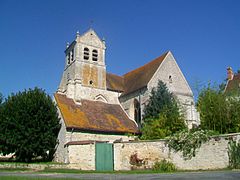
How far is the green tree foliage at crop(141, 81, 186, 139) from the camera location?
2335 centimetres

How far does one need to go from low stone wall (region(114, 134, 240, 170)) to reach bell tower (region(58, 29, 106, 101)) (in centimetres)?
1400

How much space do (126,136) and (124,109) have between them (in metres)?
6.45

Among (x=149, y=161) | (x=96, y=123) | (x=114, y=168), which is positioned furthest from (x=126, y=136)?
(x=149, y=161)

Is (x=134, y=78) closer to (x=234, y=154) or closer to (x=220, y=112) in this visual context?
(x=220, y=112)

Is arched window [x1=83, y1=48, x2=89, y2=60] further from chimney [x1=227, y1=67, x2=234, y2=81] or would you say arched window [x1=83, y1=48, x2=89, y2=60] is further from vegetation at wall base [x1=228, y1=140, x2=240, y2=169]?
vegetation at wall base [x1=228, y1=140, x2=240, y2=169]

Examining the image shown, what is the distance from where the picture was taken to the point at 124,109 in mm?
33594

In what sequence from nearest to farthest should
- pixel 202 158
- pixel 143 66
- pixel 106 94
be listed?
pixel 202 158
pixel 106 94
pixel 143 66

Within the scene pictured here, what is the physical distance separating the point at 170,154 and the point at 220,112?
17.6 feet

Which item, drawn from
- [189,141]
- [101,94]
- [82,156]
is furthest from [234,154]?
[101,94]

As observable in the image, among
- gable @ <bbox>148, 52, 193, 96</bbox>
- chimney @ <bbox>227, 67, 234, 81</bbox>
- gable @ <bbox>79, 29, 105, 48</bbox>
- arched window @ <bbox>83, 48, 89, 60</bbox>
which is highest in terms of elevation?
gable @ <bbox>79, 29, 105, 48</bbox>

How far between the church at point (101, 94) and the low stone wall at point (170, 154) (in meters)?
3.54

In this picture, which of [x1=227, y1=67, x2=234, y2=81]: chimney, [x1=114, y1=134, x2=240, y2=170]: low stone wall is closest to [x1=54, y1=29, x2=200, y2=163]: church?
[x1=114, y1=134, x2=240, y2=170]: low stone wall

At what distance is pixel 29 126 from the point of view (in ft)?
77.0

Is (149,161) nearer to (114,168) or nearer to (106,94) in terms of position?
(114,168)
